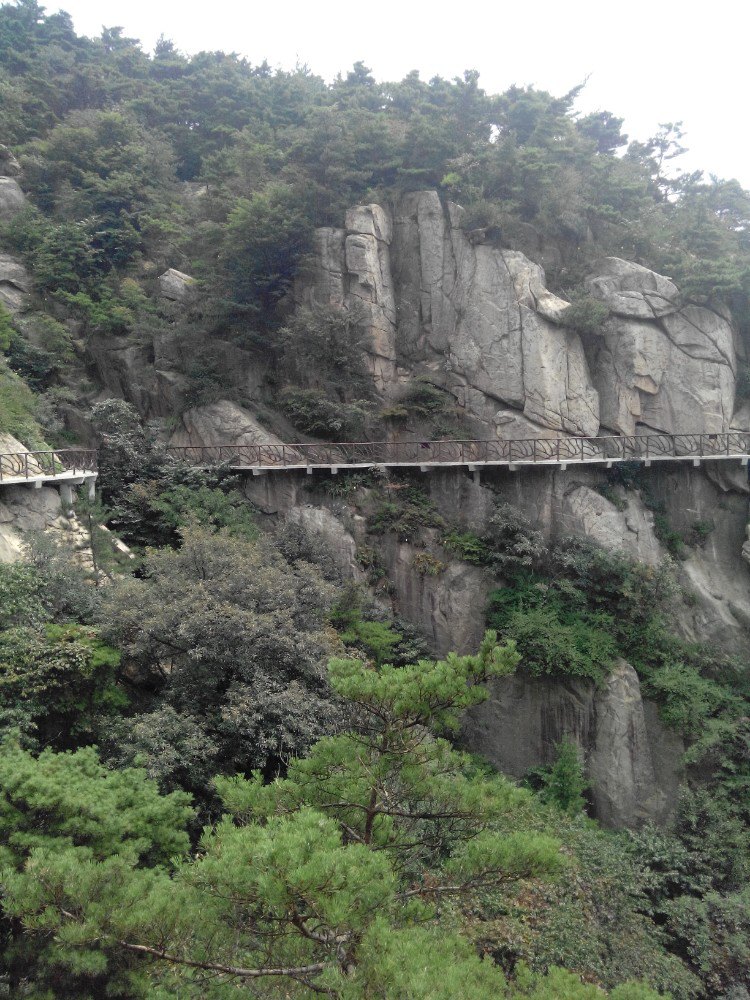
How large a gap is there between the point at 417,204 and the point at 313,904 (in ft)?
72.4

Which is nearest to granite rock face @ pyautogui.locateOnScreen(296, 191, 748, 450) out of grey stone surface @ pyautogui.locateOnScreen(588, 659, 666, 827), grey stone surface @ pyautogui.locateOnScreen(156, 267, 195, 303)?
grey stone surface @ pyautogui.locateOnScreen(156, 267, 195, 303)

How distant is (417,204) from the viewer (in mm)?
21688

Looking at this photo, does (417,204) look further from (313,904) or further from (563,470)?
(313,904)

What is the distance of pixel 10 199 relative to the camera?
24844 mm

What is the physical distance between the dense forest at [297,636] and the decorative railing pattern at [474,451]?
86 centimetres

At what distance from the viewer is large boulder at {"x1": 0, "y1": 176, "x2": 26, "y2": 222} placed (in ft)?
80.4

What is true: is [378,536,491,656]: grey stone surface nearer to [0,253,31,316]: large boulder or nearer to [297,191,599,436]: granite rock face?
[297,191,599,436]: granite rock face

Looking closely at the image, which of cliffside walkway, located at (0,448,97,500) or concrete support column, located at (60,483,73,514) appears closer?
cliffside walkway, located at (0,448,97,500)

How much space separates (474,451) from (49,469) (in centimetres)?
1193

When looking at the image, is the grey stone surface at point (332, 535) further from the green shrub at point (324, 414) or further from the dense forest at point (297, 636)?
Answer: the green shrub at point (324, 414)

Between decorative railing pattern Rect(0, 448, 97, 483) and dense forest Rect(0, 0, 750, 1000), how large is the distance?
105 cm

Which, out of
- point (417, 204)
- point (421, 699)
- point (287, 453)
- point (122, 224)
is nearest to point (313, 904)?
point (421, 699)

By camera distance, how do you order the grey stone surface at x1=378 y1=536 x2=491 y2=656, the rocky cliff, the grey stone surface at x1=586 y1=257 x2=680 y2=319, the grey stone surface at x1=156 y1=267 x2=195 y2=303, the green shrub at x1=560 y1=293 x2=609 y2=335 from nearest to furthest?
the rocky cliff, the grey stone surface at x1=378 y1=536 x2=491 y2=656, the green shrub at x1=560 y1=293 x2=609 y2=335, the grey stone surface at x1=586 y1=257 x2=680 y2=319, the grey stone surface at x1=156 y1=267 x2=195 y2=303

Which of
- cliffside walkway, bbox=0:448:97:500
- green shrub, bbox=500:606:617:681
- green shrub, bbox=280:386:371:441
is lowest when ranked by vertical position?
green shrub, bbox=500:606:617:681
